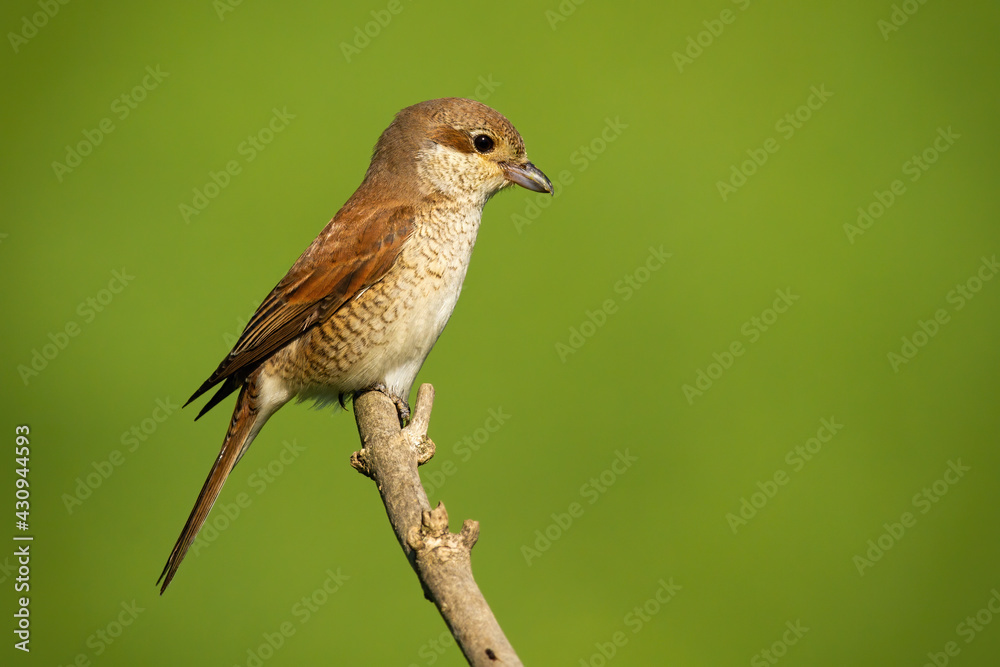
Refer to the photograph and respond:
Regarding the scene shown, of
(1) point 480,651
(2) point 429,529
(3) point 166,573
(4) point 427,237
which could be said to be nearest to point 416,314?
(4) point 427,237

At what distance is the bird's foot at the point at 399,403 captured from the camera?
11.7ft

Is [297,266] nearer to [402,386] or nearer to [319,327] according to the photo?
[319,327]

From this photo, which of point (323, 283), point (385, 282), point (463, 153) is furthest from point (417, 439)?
point (463, 153)

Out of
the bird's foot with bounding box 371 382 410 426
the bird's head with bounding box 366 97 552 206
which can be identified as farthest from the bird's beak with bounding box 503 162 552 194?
Result: the bird's foot with bounding box 371 382 410 426

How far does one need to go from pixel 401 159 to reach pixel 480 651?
2441 mm

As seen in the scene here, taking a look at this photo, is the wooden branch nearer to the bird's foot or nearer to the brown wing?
the bird's foot

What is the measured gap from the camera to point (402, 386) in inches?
148

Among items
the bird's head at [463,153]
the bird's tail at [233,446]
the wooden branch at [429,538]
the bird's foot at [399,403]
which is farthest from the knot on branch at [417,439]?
the bird's head at [463,153]

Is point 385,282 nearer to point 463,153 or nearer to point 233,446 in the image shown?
point 463,153

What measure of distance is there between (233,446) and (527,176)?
61.6 inches

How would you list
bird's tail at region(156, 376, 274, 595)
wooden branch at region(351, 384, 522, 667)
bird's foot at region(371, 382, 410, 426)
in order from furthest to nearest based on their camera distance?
bird's foot at region(371, 382, 410, 426) → bird's tail at region(156, 376, 274, 595) → wooden branch at region(351, 384, 522, 667)

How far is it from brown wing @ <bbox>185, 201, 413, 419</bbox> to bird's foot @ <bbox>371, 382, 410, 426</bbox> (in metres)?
0.35

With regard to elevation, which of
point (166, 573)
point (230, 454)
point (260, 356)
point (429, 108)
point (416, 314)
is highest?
point (429, 108)

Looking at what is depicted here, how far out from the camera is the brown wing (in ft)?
11.7
